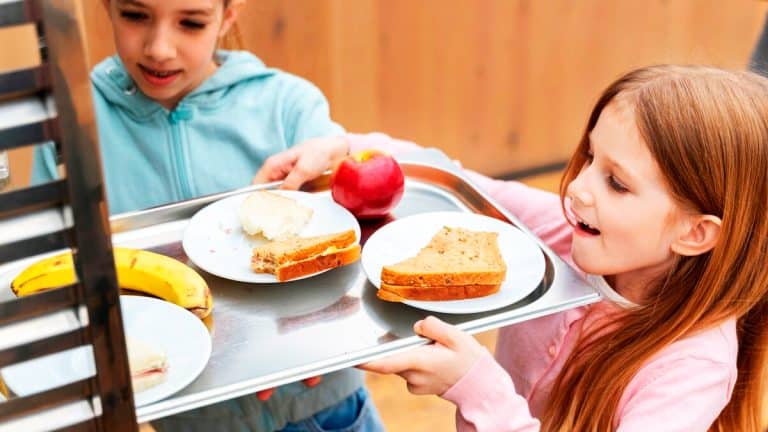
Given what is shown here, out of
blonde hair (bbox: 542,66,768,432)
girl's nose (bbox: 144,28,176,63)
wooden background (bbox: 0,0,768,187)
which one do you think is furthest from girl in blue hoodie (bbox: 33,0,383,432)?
wooden background (bbox: 0,0,768,187)

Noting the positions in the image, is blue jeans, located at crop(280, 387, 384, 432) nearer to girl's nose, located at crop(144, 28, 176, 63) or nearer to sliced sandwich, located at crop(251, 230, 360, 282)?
sliced sandwich, located at crop(251, 230, 360, 282)

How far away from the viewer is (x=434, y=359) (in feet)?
3.13

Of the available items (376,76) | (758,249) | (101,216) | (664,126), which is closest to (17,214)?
(101,216)

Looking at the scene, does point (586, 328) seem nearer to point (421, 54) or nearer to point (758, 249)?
point (758, 249)

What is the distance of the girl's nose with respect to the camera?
4.37 ft

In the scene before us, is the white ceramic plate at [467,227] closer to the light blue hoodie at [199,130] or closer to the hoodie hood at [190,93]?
the light blue hoodie at [199,130]

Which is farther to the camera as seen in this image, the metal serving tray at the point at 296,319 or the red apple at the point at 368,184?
the red apple at the point at 368,184

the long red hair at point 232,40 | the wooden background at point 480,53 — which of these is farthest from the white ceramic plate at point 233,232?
the wooden background at point 480,53

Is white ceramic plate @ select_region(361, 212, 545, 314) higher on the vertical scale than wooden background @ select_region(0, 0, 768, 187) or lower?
higher

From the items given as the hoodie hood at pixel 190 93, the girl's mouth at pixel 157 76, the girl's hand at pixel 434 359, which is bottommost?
the girl's hand at pixel 434 359

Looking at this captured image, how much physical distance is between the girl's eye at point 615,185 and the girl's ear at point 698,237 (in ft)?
0.29

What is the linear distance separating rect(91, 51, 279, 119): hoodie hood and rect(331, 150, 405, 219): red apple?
38 centimetres

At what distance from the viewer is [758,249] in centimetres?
107

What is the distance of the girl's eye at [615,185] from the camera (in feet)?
3.50
